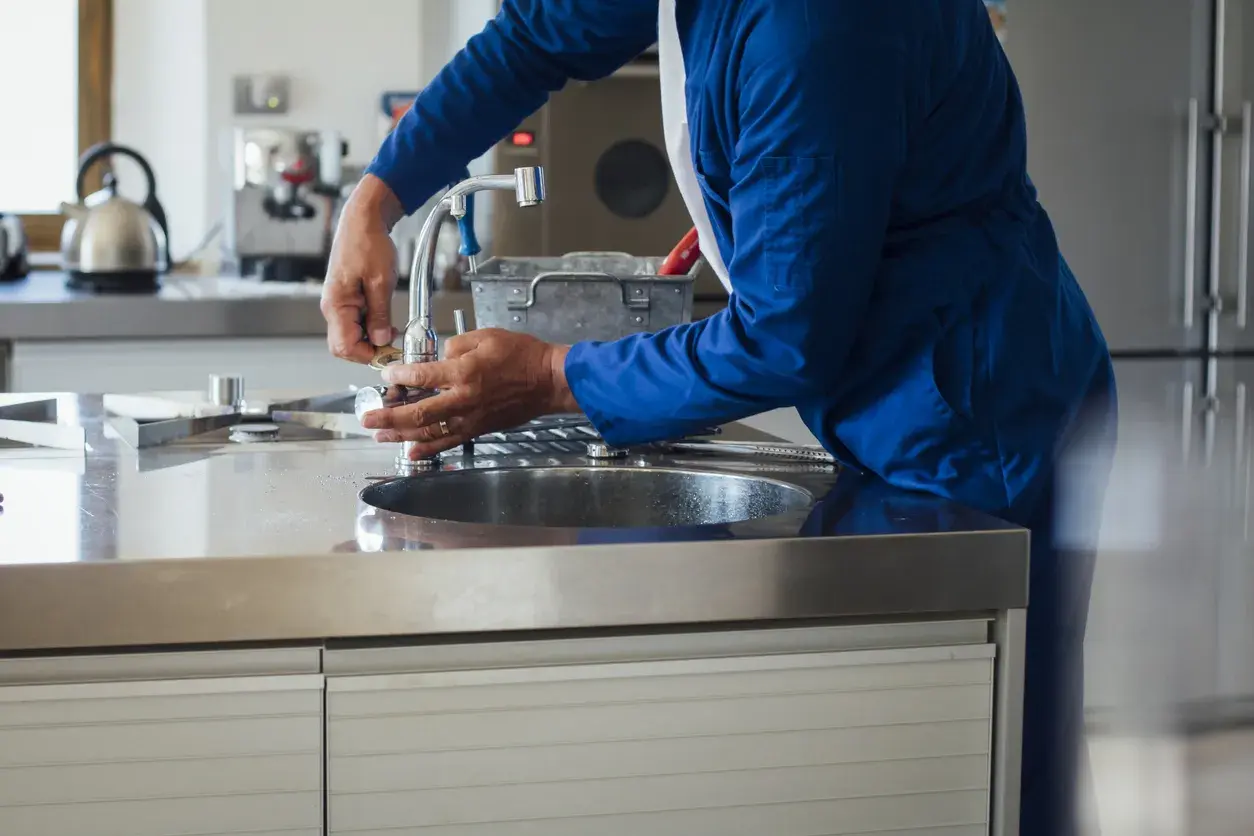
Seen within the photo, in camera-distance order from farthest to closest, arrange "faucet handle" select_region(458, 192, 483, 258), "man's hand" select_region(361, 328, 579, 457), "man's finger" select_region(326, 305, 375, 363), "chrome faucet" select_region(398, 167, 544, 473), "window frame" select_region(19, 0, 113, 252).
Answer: "window frame" select_region(19, 0, 113, 252), "faucet handle" select_region(458, 192, 483, 258), "man's finger" select_region(326, 305, 375, 363), "chrome faucet" select_region(398, 167, 544, 473), "man's hand" select_region(361, 328, 579, 457)

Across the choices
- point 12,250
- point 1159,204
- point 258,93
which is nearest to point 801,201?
point 1159,204

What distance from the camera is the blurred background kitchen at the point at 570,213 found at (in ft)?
8.34

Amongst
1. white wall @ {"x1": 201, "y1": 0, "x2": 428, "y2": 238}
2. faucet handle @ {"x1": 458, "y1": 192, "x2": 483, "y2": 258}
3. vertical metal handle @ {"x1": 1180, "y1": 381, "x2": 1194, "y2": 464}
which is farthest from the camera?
white wall @ {"x1": 201, "y1": 0, "x2": 428, "y2": 238}

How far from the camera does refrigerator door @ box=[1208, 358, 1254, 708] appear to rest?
261 centimetres

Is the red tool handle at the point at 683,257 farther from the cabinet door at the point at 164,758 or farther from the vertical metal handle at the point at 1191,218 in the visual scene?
the vertical metal handle at the point at 1191,218

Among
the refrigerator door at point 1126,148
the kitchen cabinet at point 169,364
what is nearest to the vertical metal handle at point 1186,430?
the refrigerator door at point 1126,148

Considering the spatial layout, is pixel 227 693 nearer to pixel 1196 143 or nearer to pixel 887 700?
pixel 887 700

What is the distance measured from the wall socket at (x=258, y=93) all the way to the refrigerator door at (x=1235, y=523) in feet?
7.24

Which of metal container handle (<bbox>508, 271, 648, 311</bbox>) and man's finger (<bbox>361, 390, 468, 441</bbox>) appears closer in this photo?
man's finger (<bbox>361, 390, 468, 441</bbox>)

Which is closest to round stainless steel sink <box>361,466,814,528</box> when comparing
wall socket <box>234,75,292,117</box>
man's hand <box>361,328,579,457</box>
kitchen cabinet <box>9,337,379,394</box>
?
man's hand <box>361,328,579,457</box>

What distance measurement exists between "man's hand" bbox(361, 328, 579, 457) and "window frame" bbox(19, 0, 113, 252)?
109 inches

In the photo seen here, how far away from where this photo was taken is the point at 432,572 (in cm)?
82

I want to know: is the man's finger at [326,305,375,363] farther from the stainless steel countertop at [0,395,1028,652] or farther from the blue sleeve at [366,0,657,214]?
the stainless steel countertop at [0,395,1028,652]

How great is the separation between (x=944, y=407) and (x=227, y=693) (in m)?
0.52
